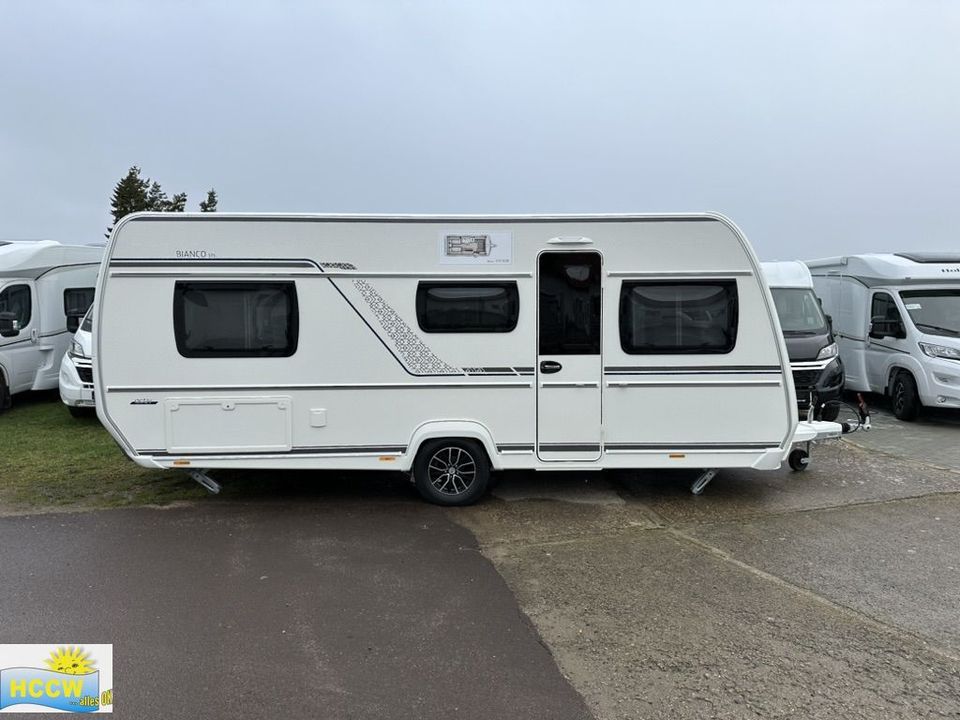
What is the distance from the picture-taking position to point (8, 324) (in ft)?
35.2

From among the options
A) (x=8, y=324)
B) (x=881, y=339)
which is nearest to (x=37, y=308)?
(x=8, y=324)

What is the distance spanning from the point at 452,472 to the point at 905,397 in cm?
806

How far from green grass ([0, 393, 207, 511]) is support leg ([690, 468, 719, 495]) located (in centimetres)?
487

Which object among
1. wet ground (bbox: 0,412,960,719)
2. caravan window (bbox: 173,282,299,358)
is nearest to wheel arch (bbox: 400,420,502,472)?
wet ground (bbox: 0,412,960,719)

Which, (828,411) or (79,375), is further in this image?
(79,375)

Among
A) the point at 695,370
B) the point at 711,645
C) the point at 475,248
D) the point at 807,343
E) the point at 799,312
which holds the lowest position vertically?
the point at 711,645

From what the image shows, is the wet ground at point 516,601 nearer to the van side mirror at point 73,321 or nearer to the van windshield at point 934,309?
the van windshield at point 934,309

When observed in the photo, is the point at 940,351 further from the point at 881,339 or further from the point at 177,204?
the point at 177,204

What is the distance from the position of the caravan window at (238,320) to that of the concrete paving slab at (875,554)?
13.1ft

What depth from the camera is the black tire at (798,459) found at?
768 cm

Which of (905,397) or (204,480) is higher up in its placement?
(905,397)

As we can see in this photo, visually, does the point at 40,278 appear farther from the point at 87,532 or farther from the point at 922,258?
the point at 922,258

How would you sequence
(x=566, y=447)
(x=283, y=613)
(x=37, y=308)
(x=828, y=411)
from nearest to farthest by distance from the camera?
1. (x=283, y=613)
2. (x=566, y=447)
3. (x=828, y=411)
4. (x=37, y=308)

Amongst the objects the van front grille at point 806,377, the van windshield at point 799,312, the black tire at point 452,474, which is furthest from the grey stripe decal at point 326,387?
the van windshield at point 799,312
